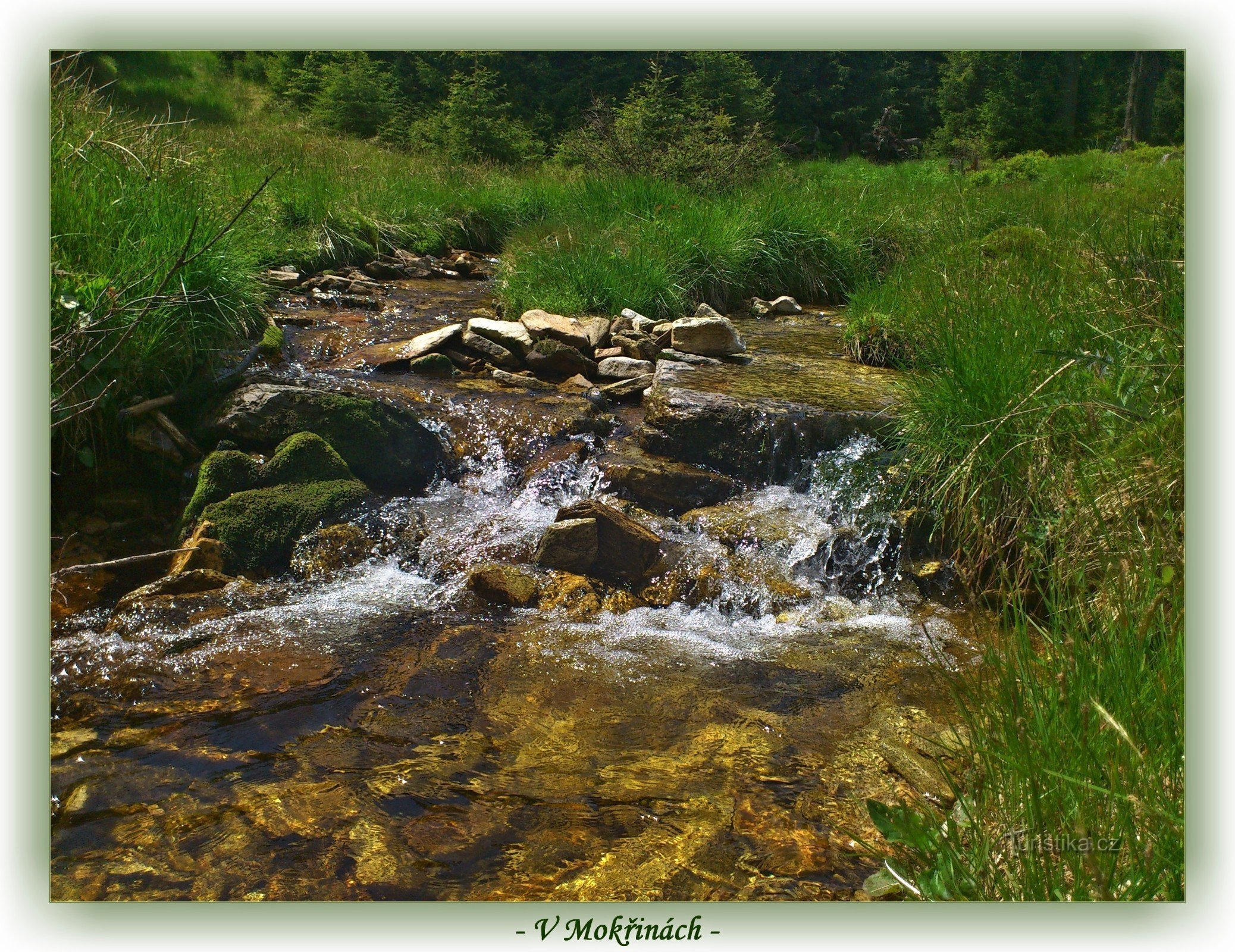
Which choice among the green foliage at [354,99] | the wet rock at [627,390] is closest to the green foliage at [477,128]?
the green foliage at [354,99]

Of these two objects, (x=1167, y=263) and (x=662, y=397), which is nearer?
(x=1167, y=263)

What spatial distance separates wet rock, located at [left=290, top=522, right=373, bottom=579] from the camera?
3.91 metres

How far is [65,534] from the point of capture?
366cm

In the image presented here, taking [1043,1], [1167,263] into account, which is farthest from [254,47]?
[1167,263]

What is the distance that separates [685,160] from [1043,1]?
26.1ft

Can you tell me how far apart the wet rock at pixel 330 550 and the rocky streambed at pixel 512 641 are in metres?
0.01

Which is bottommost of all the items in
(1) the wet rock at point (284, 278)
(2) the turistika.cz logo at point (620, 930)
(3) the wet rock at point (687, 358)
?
(2) the turistika.cz logo at point (620, 930)

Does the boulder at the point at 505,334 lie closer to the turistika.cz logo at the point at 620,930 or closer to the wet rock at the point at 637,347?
the wet rock at the point at 637,347

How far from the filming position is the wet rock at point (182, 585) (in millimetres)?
3400

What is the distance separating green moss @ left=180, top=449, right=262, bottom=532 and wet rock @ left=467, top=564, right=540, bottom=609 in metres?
1.28

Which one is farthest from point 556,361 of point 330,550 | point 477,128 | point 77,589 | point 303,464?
point 477,128

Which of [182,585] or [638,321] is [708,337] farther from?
[182,585]

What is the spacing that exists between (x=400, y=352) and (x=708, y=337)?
7.15 ft

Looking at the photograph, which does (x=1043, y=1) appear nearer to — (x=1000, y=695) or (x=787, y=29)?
(x=787, y=29)
